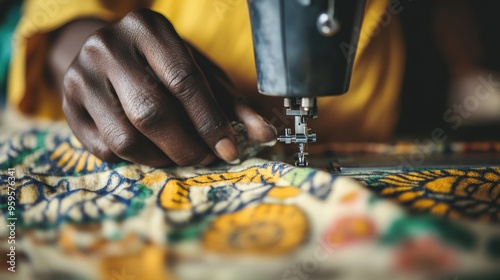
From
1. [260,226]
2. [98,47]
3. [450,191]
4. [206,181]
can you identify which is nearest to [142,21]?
[98,47]

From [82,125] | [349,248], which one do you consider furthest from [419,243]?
[82,125]

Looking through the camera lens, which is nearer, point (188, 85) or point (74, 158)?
point (188, 85)

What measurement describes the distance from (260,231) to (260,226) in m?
0.01

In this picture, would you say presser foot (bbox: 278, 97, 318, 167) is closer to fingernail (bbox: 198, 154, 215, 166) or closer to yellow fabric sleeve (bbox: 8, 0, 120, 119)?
fingernail (bbox: 198, 154, 215, 166)

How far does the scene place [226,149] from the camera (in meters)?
0.88

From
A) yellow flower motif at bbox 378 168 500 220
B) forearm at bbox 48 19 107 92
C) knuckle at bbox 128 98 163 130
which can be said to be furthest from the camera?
forearm at bbox 48 19 107 92

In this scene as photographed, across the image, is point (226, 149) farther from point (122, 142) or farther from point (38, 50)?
point (38, 50)

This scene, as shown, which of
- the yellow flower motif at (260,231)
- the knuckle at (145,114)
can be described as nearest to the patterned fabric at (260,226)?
the yellow flower motif at (260,231)

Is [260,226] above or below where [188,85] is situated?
below

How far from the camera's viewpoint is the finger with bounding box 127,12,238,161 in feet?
2.82

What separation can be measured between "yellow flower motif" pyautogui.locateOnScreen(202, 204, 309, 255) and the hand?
0.20 meters

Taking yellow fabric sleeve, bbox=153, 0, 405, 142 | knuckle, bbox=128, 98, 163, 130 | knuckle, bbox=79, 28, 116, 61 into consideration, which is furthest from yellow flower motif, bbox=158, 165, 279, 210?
yellow fabric sleeve, bbox=153, 0, 405, 142

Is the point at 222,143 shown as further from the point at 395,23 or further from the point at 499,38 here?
the point at 499,38

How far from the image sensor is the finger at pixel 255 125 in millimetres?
918
